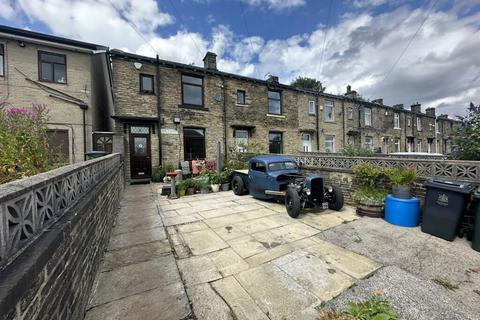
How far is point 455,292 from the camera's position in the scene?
2330mm

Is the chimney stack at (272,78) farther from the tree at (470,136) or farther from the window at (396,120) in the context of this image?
the window at (396,120)

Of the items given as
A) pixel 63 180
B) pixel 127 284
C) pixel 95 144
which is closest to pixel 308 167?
pixel 127 284

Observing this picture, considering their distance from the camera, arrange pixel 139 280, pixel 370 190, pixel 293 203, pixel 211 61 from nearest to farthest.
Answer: pixel 139 280 < pixel 293 203 < pixel 370 190 < pixel 211 61

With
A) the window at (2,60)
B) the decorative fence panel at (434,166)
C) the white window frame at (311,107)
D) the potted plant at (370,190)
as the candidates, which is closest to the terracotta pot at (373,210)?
the potted plant at (370,190)

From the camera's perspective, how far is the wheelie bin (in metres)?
3.54

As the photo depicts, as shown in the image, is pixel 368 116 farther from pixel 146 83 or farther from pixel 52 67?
pixel 52 67

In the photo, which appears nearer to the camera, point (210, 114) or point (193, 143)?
point (193, 143)

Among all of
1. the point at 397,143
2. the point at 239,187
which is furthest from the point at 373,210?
the point at 397,143

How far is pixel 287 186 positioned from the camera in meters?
5.36

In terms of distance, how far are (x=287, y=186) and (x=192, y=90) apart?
27.0ft

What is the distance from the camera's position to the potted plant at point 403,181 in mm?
4398

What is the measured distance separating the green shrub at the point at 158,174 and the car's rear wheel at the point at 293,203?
6828mm

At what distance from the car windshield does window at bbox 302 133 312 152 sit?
377 inches

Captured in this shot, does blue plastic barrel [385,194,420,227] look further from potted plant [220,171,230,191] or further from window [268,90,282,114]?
window [268,90,282,114]
